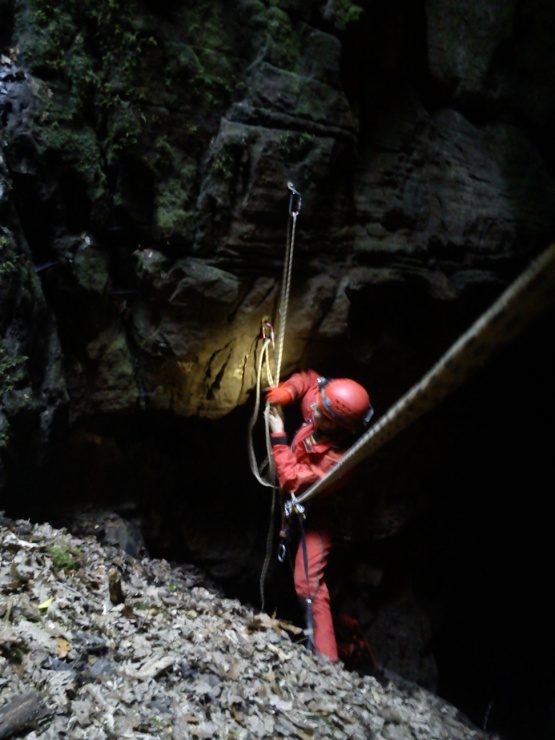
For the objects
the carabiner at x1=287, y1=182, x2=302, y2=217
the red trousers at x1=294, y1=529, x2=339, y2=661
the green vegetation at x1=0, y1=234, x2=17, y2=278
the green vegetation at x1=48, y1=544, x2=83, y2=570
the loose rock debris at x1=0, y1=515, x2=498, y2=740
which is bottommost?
the red trousers at x1=294, y1=529, x2=339, y2=661

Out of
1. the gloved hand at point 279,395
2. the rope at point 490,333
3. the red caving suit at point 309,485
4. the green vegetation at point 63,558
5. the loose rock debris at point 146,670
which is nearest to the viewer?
the rope at point 490,333

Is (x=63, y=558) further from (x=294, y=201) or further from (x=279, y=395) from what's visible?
(x=294, y=201)

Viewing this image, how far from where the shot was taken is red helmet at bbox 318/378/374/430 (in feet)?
17.9

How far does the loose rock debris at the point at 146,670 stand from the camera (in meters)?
2.55

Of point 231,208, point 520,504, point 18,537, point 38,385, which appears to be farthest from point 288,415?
point 520,504

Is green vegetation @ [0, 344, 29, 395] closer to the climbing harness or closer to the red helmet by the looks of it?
the climbing harness

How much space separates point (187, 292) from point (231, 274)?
22.9 inches

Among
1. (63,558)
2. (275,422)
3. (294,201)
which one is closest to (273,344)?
(275,422)

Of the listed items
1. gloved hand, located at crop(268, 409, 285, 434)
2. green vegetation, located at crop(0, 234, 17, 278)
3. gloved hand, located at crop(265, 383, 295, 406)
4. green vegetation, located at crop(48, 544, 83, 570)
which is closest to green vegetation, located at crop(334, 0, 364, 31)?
gloved hand, located at crop(265, 383, 295, 406)

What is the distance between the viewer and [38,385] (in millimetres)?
4867

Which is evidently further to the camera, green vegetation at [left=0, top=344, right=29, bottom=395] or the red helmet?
the red helmet

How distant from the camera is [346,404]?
544 cm

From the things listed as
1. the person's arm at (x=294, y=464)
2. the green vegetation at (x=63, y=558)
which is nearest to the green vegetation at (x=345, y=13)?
Answer: the person's arm at (x=294, y=464)

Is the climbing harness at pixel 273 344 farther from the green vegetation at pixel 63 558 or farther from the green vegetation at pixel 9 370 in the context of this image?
the green vegetation at pixel 9 370
